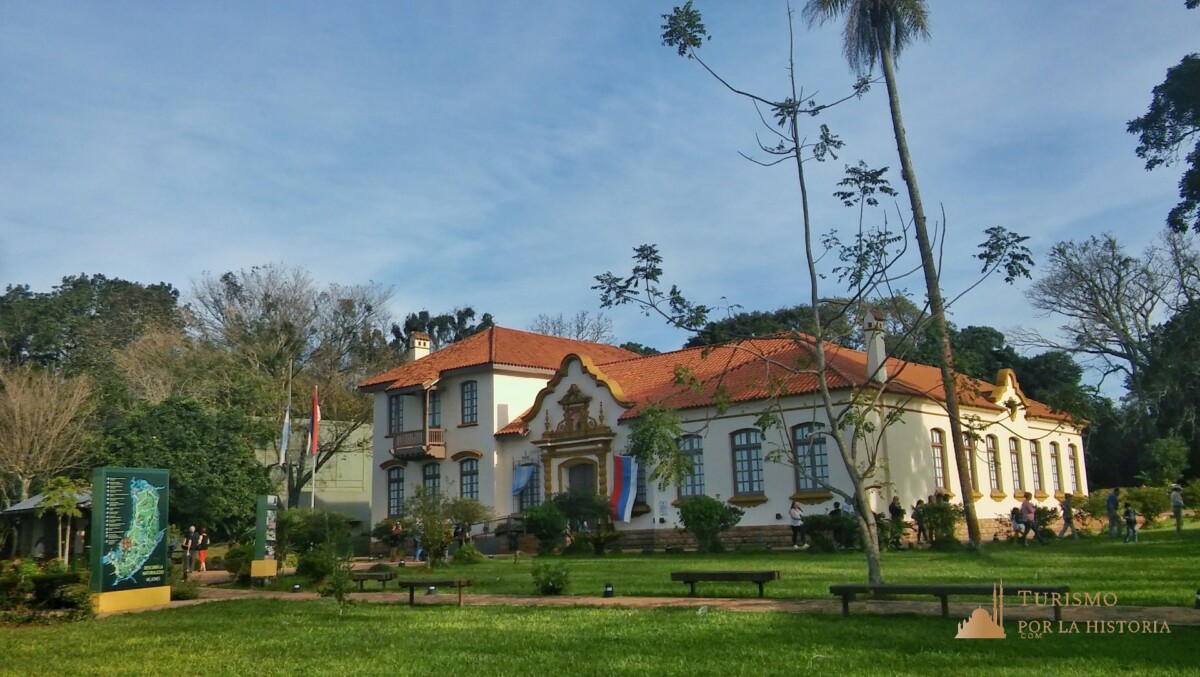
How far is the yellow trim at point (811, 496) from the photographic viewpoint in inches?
1060

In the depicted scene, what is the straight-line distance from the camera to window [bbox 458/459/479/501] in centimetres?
3547

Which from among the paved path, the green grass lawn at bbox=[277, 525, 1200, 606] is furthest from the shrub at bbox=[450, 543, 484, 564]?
the paved path

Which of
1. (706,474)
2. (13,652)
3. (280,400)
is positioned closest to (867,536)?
(13,652)

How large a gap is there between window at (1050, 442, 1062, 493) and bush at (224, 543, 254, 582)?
27566 mm

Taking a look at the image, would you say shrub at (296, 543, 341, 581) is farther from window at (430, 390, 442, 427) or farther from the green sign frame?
window at (430, 390, 442, 427)

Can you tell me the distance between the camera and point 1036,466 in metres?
35.0

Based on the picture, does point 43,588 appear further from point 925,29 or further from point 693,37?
point 925,29

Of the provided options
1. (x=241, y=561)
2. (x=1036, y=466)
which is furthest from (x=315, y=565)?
(x=1036, y=466)

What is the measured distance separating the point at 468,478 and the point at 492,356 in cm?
447

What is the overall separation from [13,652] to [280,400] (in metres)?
30.1

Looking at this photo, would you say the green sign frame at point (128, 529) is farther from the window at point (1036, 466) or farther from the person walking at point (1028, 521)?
the window at point (1036, 466)

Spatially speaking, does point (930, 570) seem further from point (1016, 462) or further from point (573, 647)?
point (1016, 462)

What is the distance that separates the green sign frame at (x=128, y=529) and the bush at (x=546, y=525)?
524 inches

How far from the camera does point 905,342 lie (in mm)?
14766
